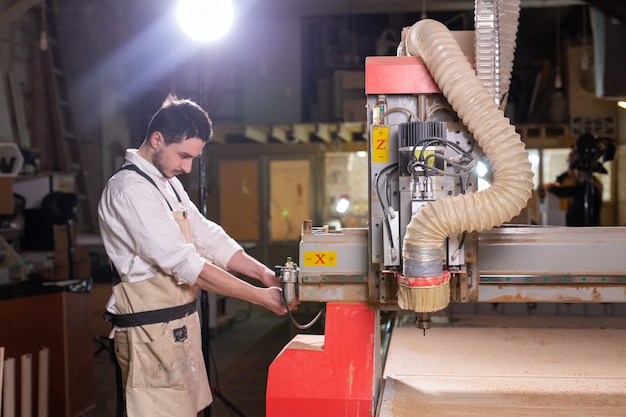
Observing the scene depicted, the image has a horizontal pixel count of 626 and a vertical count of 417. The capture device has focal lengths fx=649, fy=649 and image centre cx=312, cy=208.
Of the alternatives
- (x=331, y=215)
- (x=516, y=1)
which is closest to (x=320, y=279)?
(x=516, y=1)

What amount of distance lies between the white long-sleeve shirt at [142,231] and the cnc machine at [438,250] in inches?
13.3

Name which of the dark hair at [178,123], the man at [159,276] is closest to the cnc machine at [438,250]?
the man at [159,276]

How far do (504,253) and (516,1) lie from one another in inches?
27.8

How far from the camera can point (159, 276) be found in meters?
2.16

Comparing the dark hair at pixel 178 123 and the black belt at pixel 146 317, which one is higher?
the dark hair at pixel 178 123

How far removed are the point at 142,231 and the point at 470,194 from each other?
1026 millimetres

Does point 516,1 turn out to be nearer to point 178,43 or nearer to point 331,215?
point 331,215

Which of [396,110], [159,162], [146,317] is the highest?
[396,110]

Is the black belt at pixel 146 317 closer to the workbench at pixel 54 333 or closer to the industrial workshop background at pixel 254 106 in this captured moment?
the workbench at pixel 54 333

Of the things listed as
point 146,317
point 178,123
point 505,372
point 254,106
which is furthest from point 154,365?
point 254,106

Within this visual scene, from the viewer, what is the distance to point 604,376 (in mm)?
2100

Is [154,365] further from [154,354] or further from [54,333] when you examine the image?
[54,333]

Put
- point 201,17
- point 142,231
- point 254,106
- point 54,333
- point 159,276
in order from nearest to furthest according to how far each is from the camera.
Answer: point 142,231
point 159,276
point 201,17
point 54,333
point 254,106

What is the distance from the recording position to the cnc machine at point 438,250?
166cm
